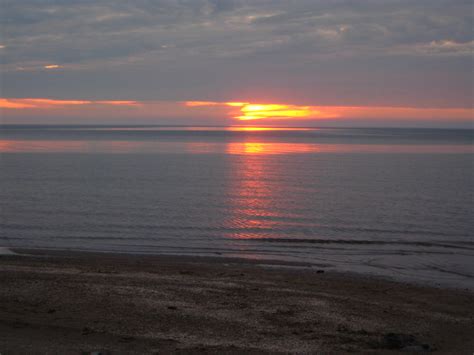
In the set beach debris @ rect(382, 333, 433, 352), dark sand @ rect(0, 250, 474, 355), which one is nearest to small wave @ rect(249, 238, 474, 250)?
dark sand @ rect(0, 250, 474, 355)

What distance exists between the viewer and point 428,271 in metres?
18.8

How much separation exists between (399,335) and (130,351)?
487cm

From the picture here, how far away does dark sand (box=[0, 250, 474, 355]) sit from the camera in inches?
396

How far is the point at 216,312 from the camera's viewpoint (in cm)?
1205

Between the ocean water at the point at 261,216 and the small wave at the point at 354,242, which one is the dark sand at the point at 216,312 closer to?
the ocean water at the point at 261,216

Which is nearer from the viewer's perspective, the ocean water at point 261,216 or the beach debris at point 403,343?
the beach debris at point 403,343

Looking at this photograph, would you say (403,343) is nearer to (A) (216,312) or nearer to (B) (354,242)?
(A) (216,312)

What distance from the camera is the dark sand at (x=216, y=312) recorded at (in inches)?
396

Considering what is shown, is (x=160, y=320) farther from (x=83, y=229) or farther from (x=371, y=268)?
(x=83, y=229)

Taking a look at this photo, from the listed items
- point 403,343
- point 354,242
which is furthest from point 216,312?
point 354,242

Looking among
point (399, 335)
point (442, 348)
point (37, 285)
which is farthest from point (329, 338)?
point (37, 285)

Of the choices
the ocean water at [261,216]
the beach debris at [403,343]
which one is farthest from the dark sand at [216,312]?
Answer: the ocean water at [261,216]

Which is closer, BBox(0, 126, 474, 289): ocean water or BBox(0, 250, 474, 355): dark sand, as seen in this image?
BBox(0, 250, 474, 355): dark sand

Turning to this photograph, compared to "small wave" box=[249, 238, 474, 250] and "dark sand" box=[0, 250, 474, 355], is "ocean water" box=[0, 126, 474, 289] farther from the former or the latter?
"dark sand" box=[0, 250, 474, 355]
